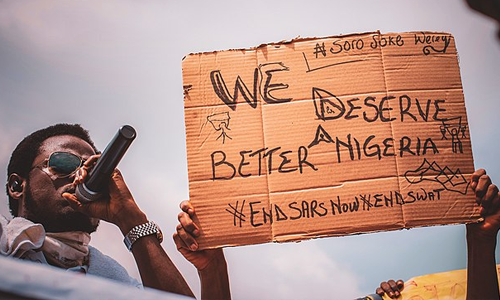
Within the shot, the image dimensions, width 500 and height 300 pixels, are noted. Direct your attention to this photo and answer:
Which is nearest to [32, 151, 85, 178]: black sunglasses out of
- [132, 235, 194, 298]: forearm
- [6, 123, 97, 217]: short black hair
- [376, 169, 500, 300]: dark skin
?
[6, 123, 97, 217]: short black hair

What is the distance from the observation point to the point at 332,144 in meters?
1.76

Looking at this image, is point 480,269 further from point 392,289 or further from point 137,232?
point 137,232

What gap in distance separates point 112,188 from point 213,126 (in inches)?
24.1

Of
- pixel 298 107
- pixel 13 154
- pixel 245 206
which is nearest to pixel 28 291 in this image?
pixel 245 206

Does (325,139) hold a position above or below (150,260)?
above

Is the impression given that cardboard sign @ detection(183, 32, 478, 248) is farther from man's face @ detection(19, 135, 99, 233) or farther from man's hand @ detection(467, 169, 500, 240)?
man's face @ detection(19, 135, 99, 233)

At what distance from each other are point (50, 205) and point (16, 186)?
343 millimetres

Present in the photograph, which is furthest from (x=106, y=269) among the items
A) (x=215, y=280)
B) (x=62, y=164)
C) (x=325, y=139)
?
(x=325, y=139)

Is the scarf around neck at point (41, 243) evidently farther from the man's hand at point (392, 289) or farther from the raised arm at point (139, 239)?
the man's hand at point (392, 289)

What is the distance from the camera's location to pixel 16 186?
2.61 metres

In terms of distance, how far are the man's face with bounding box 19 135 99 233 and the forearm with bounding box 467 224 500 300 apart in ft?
5.62

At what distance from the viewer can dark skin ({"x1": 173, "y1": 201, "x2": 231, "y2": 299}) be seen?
171cm

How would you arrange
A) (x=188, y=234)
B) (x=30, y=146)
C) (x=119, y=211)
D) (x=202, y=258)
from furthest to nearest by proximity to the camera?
(x=30, y=146)
(x=119, y=211)
(x=202, y=258)
(x=188, y=234)

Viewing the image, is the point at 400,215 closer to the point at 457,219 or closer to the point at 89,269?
the point at 457,219
